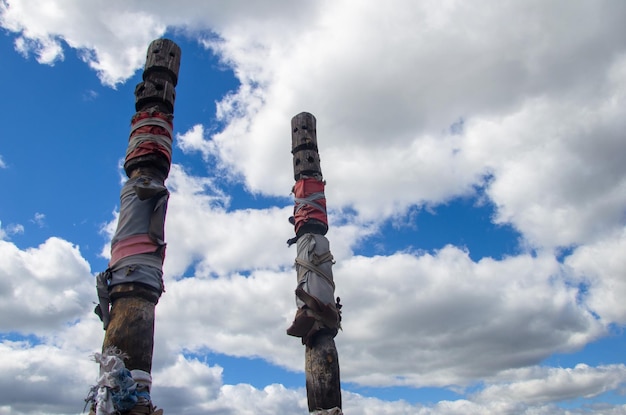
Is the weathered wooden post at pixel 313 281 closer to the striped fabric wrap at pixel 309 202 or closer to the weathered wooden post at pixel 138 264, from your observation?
the striped fabric wrap at pixel 309 202

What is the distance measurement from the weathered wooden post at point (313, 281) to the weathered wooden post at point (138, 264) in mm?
2910

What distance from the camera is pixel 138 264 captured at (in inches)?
216

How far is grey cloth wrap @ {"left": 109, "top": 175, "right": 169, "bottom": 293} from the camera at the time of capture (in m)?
5.43

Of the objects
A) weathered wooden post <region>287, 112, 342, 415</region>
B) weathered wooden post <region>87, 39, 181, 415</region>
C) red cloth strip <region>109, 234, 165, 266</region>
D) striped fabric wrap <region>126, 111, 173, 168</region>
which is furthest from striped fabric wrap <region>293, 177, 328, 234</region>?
red cloth strip <region>109, 234, 165, 266</region>

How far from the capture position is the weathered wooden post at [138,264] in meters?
4.57

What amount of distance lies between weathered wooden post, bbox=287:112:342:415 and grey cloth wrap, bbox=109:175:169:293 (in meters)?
2.92

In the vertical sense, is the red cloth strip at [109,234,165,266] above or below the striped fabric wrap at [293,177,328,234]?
below

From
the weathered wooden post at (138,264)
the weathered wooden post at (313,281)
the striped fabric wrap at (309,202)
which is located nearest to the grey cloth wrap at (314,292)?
the weathered wooden post at (313,281)

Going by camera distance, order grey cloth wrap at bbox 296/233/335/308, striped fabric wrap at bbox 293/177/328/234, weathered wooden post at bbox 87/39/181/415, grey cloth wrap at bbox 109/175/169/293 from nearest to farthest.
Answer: weathered wooden post at bbox 87/39/181/415
grey cloth wrap at bbox 109/175/169/293
grey cloth wrap at bbox 296/233/335/308
striped fabric wrap at bbox 293/177/328/234

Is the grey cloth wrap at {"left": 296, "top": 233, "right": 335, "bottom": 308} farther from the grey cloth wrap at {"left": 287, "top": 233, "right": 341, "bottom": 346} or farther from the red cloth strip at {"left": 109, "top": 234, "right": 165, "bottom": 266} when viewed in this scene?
the red cloth strip at {"left": 109, "top": 234, "right": 165, "bottom": 266}

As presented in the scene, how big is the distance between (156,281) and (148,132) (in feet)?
6.93

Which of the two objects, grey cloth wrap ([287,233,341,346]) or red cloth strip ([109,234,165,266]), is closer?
red cloth strip ([109,234,165,266])

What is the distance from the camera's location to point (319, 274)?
27.5ft

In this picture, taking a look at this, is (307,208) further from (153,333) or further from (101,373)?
(101,373)
